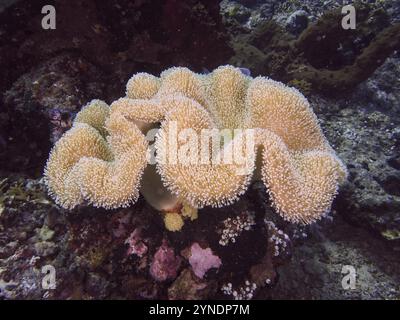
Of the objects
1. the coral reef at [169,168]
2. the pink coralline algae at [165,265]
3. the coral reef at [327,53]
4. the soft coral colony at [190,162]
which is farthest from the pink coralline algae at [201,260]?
the coral reef at [327,53]

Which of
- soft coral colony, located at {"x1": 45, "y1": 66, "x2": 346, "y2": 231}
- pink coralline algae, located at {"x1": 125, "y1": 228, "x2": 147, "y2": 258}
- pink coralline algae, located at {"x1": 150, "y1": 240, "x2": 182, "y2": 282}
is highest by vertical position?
soft coral colony, located at {"x1": 45, "y1": 66, "x2": 346, "y2": 231}

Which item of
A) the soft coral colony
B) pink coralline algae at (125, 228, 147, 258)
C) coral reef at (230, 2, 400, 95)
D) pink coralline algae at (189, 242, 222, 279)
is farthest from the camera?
coral reef at (230, 2, 400, 95)

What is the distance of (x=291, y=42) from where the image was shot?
6020mm

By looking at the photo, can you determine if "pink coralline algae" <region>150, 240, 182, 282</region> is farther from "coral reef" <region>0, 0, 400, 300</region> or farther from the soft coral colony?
the soft coral colony

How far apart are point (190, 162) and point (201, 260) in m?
0.83

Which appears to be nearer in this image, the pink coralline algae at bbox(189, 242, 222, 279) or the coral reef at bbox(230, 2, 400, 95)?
the pink coralline algae at bbox(189, 242, 222, 279)

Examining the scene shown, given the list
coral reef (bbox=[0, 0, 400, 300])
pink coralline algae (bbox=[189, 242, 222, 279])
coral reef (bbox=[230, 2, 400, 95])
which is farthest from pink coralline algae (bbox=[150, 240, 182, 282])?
coral reef (bbox=[230, 2, 400, 95])

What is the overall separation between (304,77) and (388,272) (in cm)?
334

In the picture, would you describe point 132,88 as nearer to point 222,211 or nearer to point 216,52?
point 222,211

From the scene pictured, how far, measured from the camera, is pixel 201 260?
233 cm

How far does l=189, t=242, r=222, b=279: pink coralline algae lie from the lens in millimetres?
2322

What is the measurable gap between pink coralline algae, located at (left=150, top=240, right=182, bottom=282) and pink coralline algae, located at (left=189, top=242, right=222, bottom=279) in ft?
0.43

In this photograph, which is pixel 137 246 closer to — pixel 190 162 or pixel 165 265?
pixel 165 265

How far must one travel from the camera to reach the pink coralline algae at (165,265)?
239 centimetres
